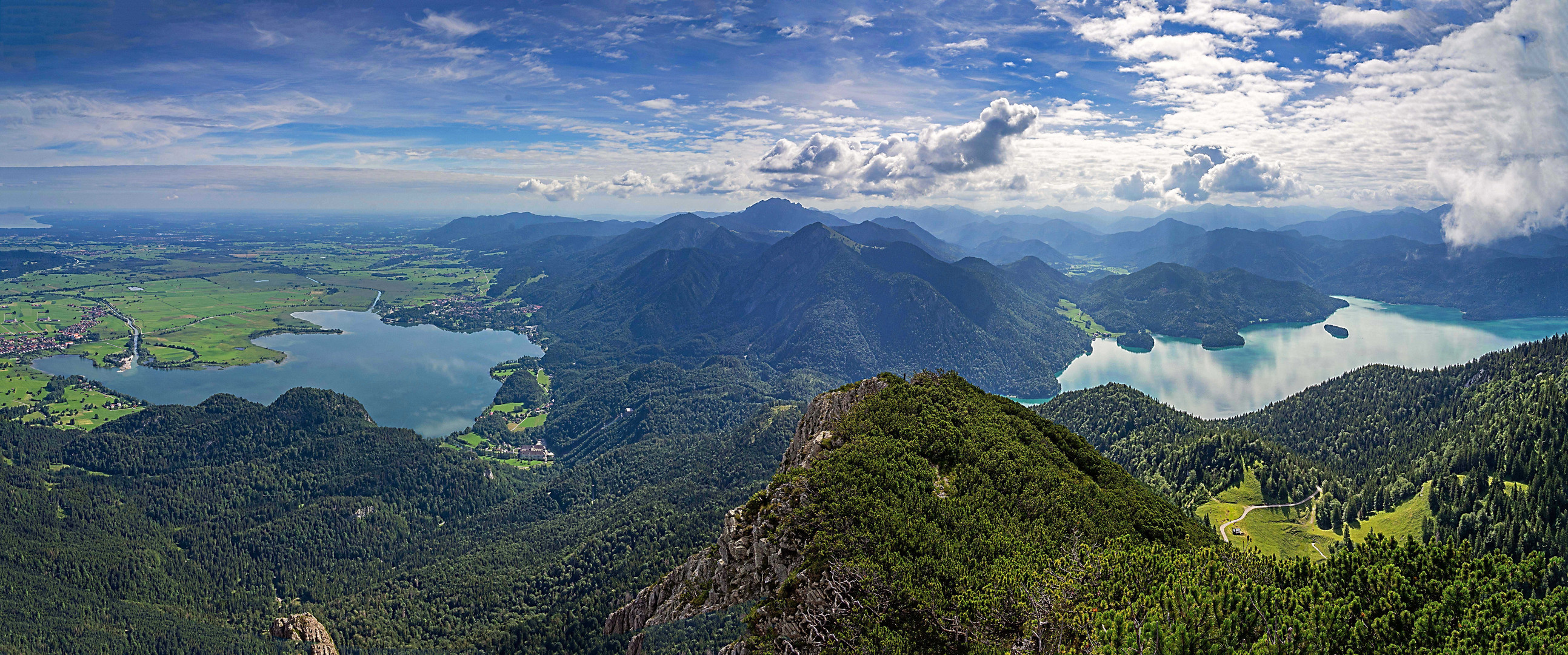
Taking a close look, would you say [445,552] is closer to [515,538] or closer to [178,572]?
[515,538]

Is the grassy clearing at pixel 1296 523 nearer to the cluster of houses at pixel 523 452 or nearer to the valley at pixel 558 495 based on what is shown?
the valley at pixel 558 495

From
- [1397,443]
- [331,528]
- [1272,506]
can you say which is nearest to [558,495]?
[331,528]

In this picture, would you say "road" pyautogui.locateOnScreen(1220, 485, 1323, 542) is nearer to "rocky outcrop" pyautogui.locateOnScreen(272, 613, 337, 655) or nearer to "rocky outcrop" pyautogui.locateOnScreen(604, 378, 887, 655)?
"rocky outcrop" pyautogui.locateOnScreen(604, 378, 887, 655)

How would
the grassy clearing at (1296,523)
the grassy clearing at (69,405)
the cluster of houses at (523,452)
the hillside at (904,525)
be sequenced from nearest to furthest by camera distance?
the hillside at (904,525) < the grassy clearing at (1296,523) < the grassy clearing at (69,405) < the cluster of houses at (523,452)

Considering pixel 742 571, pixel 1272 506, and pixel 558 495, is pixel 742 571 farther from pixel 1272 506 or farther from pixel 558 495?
pixel 558 495

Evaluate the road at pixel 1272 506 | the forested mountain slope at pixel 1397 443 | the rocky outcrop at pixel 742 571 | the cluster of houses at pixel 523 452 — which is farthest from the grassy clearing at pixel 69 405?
the road at pixel 1272 506

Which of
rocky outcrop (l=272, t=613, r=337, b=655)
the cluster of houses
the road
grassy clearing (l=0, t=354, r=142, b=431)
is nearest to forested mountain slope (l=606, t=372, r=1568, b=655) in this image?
the road
